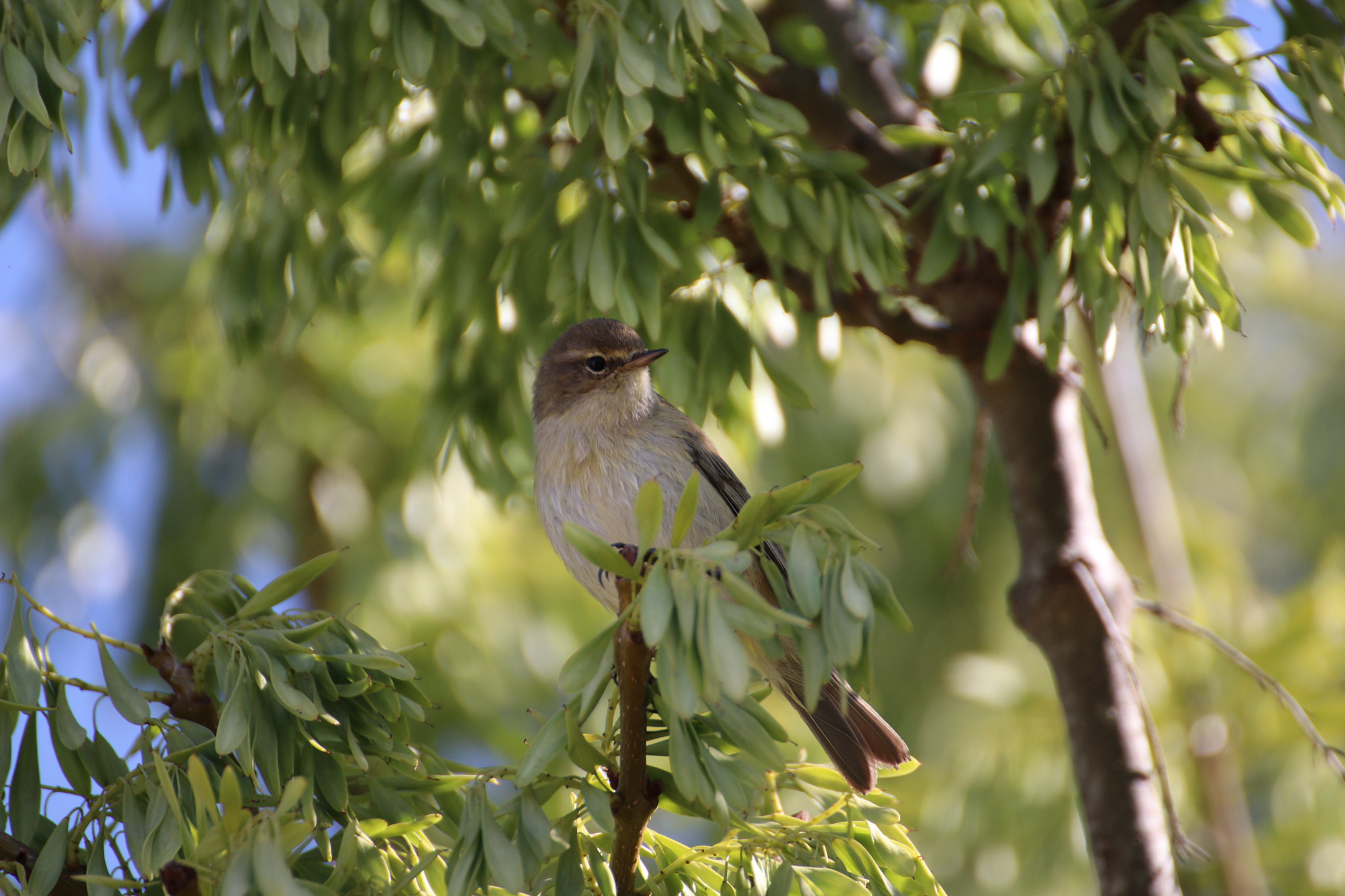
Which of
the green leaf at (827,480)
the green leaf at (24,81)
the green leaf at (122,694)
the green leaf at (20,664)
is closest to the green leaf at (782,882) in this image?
the green leaf at (827,480)

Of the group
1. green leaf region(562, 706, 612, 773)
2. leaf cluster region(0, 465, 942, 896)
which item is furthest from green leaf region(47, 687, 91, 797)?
green leaf region(562, 706, 612, 773)

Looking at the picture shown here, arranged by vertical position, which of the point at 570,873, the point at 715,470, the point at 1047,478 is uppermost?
the point at 570,873

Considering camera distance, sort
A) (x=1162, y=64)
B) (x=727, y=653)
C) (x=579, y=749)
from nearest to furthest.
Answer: (x=727, y=653), (x=579, y=749), (x=1162, y=64)

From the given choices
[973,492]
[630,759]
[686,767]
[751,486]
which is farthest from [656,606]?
[751,486]

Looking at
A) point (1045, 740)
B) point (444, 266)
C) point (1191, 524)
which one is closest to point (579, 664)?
point (444, 266)

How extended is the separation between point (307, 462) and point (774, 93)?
4351 millimetres

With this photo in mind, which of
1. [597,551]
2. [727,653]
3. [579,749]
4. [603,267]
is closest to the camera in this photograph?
[727,653]

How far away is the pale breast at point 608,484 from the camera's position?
3.32m

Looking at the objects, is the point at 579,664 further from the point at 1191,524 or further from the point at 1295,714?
the point at 1191,524

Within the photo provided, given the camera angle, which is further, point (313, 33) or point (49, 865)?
point (313, 33)

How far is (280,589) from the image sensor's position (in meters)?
2.29

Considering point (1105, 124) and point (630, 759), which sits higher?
point (1105, 124)

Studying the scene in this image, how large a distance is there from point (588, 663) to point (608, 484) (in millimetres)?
1478

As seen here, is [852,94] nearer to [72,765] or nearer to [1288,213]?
[1288,213]
